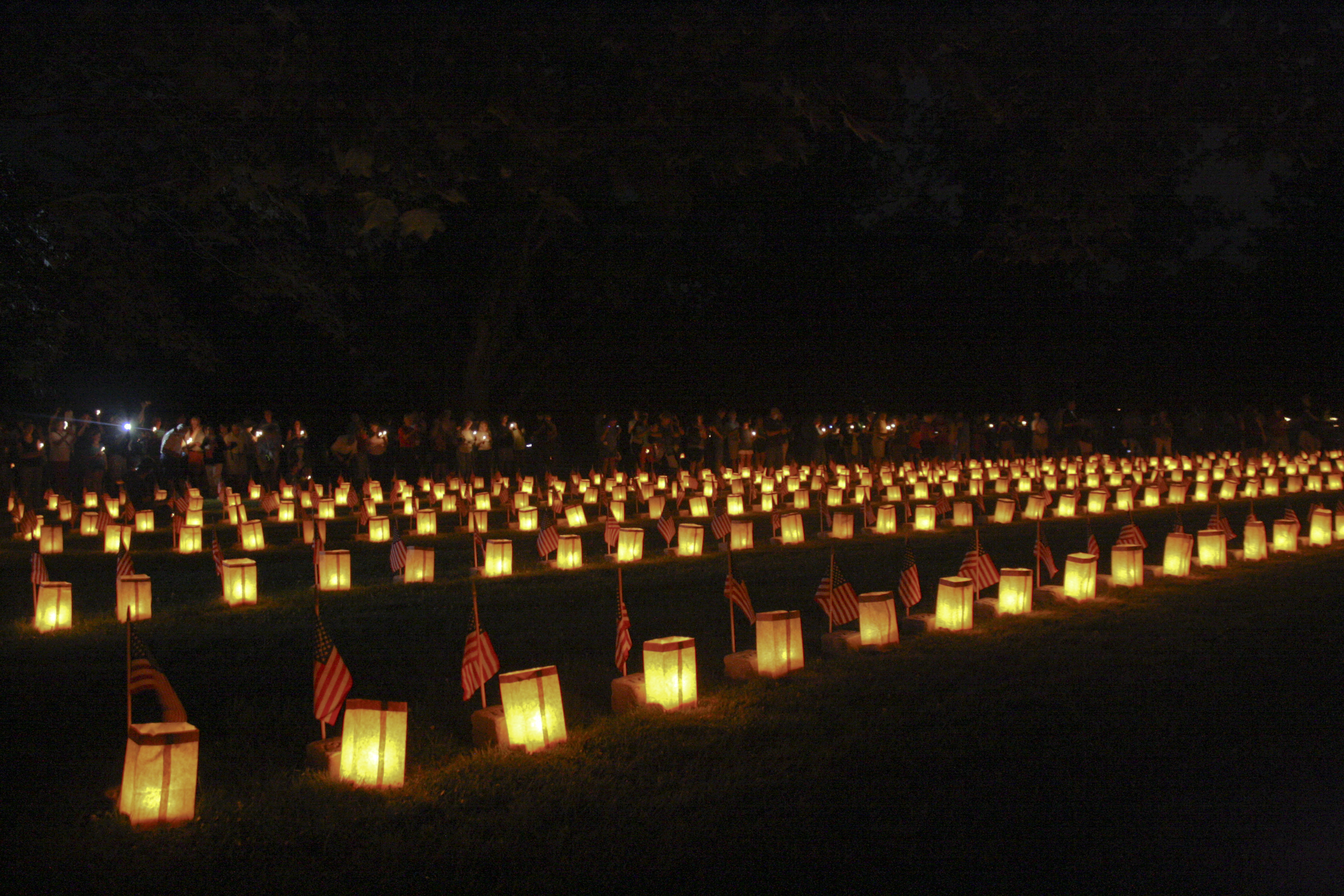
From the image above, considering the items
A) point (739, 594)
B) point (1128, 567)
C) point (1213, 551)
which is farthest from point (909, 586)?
point (1213, 551)

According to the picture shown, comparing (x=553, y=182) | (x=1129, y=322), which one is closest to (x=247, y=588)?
(x=553, y=182)

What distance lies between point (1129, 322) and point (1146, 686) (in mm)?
38113

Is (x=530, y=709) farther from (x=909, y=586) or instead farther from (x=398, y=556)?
(x=398, y=556)

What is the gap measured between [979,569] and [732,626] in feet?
9.60

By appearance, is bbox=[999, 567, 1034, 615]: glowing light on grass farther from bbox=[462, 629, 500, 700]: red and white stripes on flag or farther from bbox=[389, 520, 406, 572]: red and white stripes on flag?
bbox=[389, 520, 406, 572]: red and white stripes on flag

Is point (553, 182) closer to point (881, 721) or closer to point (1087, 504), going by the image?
point (881, 721)

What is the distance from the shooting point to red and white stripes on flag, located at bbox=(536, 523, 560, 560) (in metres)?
11.9

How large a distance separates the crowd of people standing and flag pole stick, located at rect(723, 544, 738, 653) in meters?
11.8

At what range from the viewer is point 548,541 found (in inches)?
469

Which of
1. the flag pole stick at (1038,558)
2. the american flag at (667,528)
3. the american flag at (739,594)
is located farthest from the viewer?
the american flag at (667,528)

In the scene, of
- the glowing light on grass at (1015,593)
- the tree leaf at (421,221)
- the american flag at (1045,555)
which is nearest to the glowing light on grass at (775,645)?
the glowing light on grass at (1015,593)

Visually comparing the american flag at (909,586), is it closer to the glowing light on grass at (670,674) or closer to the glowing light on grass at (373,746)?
the glowing light on grass at (670,674)

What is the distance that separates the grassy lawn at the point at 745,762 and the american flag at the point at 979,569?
1.84ft

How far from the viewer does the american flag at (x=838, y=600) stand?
25.9 ft
